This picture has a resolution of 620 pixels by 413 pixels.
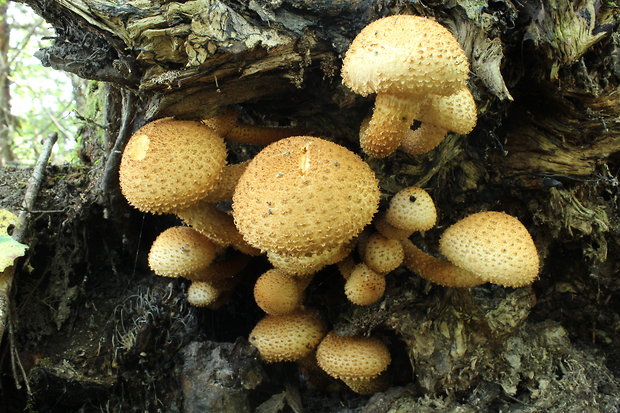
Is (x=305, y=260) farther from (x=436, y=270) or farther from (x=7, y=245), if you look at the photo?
(x=7, y=245)

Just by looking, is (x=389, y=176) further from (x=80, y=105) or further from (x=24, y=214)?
(x=80, y=105)

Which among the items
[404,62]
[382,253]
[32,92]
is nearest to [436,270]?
[382,253]

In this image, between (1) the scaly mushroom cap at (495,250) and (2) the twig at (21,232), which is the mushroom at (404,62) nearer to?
(1) the scaly mushroom cap at (495,250)

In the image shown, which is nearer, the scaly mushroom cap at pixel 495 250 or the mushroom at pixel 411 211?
the scaly mushroom cap at pixel 495 250

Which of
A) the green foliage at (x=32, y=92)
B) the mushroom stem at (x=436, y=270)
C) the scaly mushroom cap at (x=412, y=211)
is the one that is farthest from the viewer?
the green foliage at (x=32, y=92)

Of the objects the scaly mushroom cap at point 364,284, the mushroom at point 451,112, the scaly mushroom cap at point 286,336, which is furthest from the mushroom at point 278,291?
the mushroom at point 451,112

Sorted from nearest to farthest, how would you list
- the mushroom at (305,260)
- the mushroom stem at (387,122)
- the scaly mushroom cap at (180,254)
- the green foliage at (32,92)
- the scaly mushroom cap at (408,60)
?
the scaly mushroom cap at (408,60) → the mushroom stem at (387,122) → the mushroom at (305,260) → the scaly mushroom cap at (180,254) → the green foliage at (32,92)
